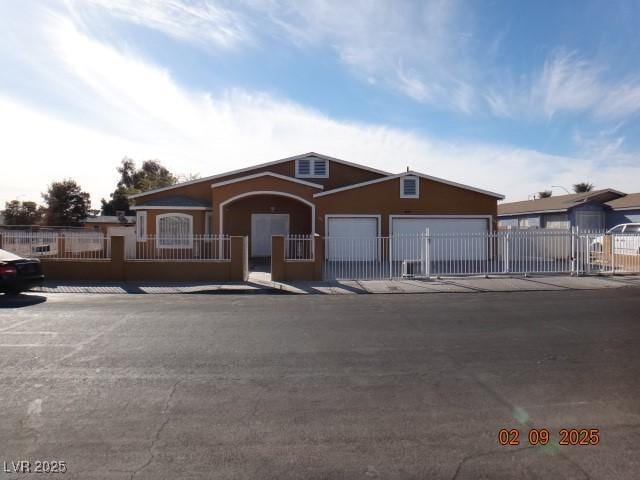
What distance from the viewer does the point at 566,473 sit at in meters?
3.12

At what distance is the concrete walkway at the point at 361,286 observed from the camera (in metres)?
12.5

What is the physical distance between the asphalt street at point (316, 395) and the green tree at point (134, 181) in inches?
1986

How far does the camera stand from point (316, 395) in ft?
15.0

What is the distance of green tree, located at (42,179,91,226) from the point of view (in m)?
Answer: 49.1

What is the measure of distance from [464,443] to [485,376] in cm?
176

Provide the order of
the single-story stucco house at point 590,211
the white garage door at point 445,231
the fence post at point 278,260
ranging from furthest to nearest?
the single-story stucco house at point 590,211 → the white garage door at point 445,231 → the fence post at point 278,260

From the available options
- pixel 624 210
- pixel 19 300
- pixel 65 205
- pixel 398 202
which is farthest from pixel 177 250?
pixel 65 205

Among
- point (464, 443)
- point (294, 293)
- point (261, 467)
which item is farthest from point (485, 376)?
point (294, 293)

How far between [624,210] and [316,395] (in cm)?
2984

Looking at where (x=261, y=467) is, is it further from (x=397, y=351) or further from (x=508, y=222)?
(x=508, y=222)

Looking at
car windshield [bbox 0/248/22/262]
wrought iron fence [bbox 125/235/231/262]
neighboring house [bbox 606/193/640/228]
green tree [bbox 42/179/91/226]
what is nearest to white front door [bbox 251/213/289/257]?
wrought iron fence [bbox 125/235/231/262]
